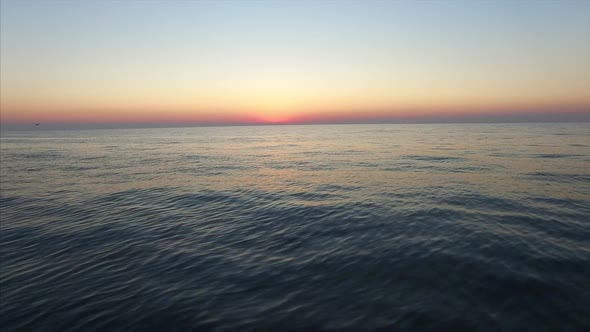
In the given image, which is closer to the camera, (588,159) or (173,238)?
(173,238)

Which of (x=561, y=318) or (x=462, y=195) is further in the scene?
(x=462, y=195)

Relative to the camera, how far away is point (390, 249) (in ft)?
45.9

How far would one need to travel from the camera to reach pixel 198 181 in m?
34.4

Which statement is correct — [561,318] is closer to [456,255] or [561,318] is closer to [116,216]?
[456,255]

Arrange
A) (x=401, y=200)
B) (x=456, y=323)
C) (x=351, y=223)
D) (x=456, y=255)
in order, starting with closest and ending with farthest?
(x=456, y=323) < (x=456, y=255) < (x=351, y=223) < (x=401, y=200)

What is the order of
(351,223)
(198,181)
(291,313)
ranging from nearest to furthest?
(291,313) → (351,223) → (198,181)

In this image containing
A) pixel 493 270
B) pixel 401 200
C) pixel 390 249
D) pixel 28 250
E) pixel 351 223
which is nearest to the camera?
pixel 493 270

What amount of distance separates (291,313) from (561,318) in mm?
8021

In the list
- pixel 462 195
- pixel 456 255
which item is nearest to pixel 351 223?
pixel 456 255

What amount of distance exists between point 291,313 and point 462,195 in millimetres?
20476

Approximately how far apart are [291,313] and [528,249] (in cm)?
1173

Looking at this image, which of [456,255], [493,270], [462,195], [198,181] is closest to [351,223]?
[456,255]

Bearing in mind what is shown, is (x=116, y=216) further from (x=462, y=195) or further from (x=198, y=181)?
(x=462, y=195)

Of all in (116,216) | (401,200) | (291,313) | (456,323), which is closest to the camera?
(456,323)
